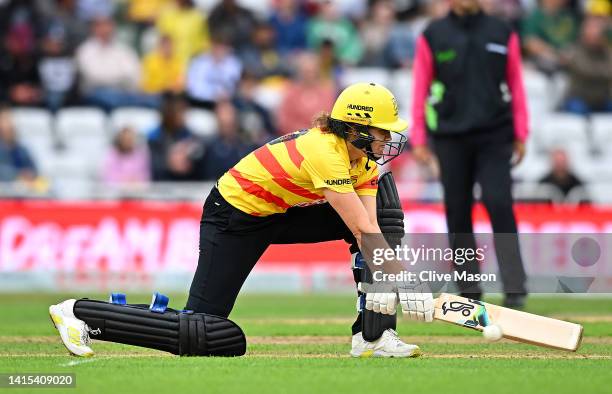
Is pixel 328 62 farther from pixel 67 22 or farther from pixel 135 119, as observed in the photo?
pixel 67 22

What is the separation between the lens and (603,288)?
11094 mm

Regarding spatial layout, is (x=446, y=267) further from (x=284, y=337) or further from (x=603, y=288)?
(x=603, y=288)

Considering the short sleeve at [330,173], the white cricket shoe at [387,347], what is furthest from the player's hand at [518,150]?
the short sleeve at [330,173]

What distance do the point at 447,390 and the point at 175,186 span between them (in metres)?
9.83

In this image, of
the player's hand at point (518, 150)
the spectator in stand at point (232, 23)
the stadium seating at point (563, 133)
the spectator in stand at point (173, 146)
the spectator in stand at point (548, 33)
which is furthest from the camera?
the spectator in stand at point (548, 33)

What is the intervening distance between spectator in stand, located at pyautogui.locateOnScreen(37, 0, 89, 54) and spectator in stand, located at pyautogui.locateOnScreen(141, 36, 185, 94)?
3.59ft

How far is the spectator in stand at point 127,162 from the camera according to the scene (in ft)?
53.7

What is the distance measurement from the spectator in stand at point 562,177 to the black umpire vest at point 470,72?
196 inches

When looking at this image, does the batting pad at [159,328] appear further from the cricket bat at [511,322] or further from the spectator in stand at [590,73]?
the spectator in stand at [590,73]

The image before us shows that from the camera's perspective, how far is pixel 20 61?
695 inches

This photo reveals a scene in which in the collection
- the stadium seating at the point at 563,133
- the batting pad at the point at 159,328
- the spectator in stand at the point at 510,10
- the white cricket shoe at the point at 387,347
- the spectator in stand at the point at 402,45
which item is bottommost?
the white cricket shoe at the point at 387,347

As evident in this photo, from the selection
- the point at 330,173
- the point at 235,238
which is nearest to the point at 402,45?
the point at 235,238

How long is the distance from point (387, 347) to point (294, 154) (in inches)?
52.6

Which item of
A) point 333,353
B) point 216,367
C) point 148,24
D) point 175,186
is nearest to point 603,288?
point 333,353
